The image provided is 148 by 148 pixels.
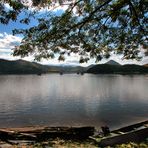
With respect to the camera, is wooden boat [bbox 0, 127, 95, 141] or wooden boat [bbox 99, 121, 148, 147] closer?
wooden boat [bbox 99, 121, 148, 147]

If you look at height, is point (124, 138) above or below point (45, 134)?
above

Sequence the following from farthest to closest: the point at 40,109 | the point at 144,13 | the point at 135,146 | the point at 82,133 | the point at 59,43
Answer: the point at 40,109 < the point at 82,133 < the point at 59,43 < the point at 144,13 < the point at 135,146

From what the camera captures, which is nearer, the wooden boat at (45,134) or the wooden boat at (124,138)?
the wooden boat at (124,138)

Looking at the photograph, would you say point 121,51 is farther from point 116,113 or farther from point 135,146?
point 116,113

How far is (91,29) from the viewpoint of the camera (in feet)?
66.8

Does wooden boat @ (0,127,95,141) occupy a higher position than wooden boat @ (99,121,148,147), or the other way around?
wooden boat @ (99,121,148,147)

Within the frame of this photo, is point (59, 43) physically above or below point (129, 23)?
below

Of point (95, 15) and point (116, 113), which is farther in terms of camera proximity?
point (116, 113)

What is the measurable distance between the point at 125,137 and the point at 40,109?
166 ft

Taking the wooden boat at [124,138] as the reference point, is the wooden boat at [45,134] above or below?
below

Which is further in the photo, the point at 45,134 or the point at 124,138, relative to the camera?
the point at 45,134

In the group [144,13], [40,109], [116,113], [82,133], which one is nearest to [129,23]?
[144,13]

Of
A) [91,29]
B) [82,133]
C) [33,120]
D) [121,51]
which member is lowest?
[33,120]

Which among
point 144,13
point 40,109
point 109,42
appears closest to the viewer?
point 144,13
